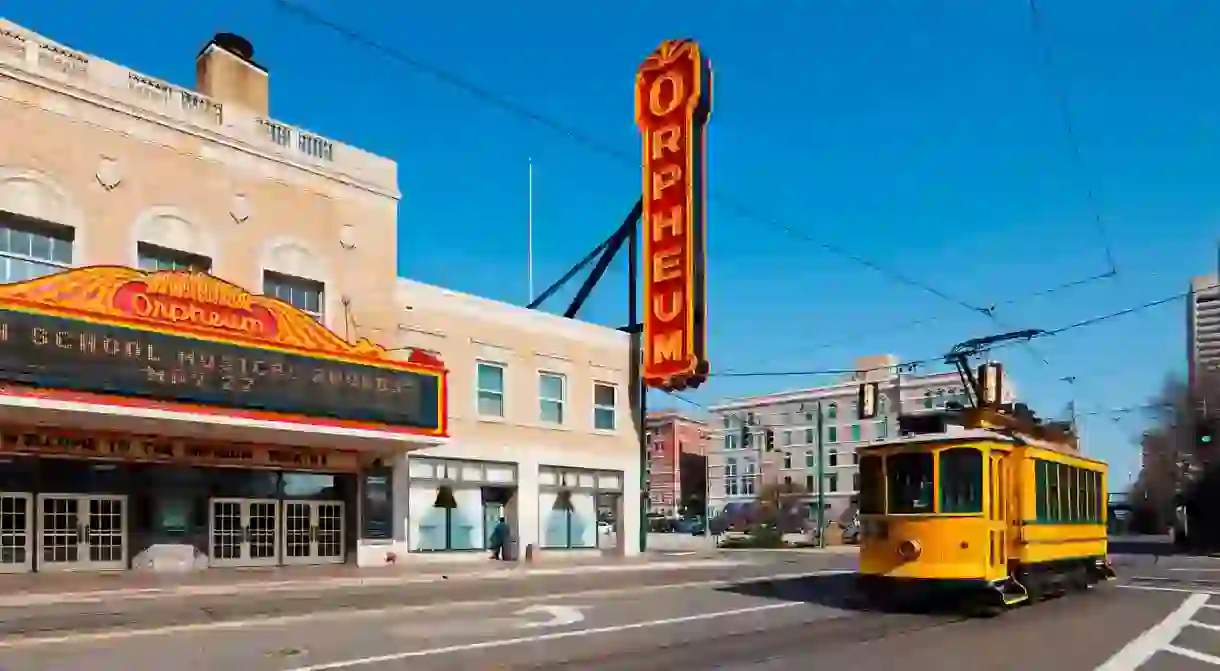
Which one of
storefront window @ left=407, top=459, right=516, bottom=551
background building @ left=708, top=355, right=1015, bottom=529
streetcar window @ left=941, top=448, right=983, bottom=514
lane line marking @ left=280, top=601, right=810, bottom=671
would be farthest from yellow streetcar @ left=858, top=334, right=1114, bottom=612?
background building @ left=708, top=355, right=1015, bottom=529

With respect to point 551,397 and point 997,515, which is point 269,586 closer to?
point 997,515

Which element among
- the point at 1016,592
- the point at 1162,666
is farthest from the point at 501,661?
the point at 1016,592

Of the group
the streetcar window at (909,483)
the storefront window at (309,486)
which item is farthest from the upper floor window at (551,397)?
the streetcar window at (909,483)

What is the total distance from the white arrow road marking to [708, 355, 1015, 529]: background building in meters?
90.7

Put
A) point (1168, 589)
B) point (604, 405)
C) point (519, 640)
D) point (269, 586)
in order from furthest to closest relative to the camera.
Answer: point (604, 405)
point (1168, 589)
point (269, 586)
point (519, 640)

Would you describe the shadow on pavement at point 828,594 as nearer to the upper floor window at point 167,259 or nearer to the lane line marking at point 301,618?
the lane line marking at point 301,618

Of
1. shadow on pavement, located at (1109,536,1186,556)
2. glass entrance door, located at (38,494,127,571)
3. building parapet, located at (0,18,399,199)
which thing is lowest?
shadow on pavement, located at (1109,536,1186,556)

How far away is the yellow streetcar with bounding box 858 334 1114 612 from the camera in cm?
1897

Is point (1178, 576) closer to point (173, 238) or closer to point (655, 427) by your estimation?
point (173, 238)

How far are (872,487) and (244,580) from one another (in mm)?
13623

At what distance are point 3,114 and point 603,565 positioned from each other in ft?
67.8

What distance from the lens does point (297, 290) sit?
98.6ft

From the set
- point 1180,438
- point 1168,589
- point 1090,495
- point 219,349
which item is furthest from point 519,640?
point 1180,438

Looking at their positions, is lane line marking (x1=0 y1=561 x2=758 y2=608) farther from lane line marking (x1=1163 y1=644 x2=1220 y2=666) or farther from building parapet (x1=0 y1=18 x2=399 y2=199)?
lane line marking (x1=1163 y1=644 x2=1220 y2=666)
